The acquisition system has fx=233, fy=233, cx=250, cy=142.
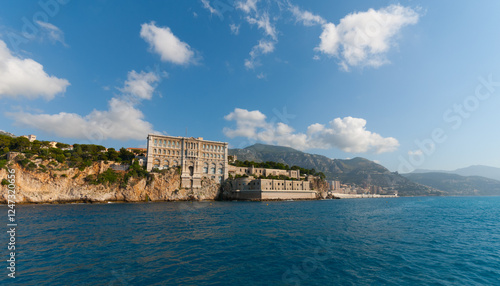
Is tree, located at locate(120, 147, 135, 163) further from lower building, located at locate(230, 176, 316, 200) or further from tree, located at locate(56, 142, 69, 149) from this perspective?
lower building, located at locate(230, 176, 316, 200)

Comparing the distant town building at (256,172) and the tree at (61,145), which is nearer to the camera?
the tree at (61,145)

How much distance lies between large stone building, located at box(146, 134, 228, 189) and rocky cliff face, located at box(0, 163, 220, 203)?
426 cm

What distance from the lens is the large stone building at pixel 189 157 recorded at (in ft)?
275

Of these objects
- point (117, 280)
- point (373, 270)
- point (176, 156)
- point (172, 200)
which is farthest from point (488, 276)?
point (176, 156)

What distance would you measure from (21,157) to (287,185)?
86107 mm

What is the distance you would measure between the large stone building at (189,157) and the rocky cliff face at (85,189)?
426 cm

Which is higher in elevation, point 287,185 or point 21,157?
point 21,157

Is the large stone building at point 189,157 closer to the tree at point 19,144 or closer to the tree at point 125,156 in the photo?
the tree at point 125,156

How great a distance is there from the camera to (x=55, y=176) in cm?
6425

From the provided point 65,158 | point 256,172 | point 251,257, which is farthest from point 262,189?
point 251,257

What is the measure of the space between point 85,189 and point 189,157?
109 feet

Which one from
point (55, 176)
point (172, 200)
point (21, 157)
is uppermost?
point (21, 157)

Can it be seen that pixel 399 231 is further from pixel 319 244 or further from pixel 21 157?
pixel 21 157

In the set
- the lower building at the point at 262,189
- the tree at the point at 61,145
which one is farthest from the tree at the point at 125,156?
the lower building at the point at 262,189
